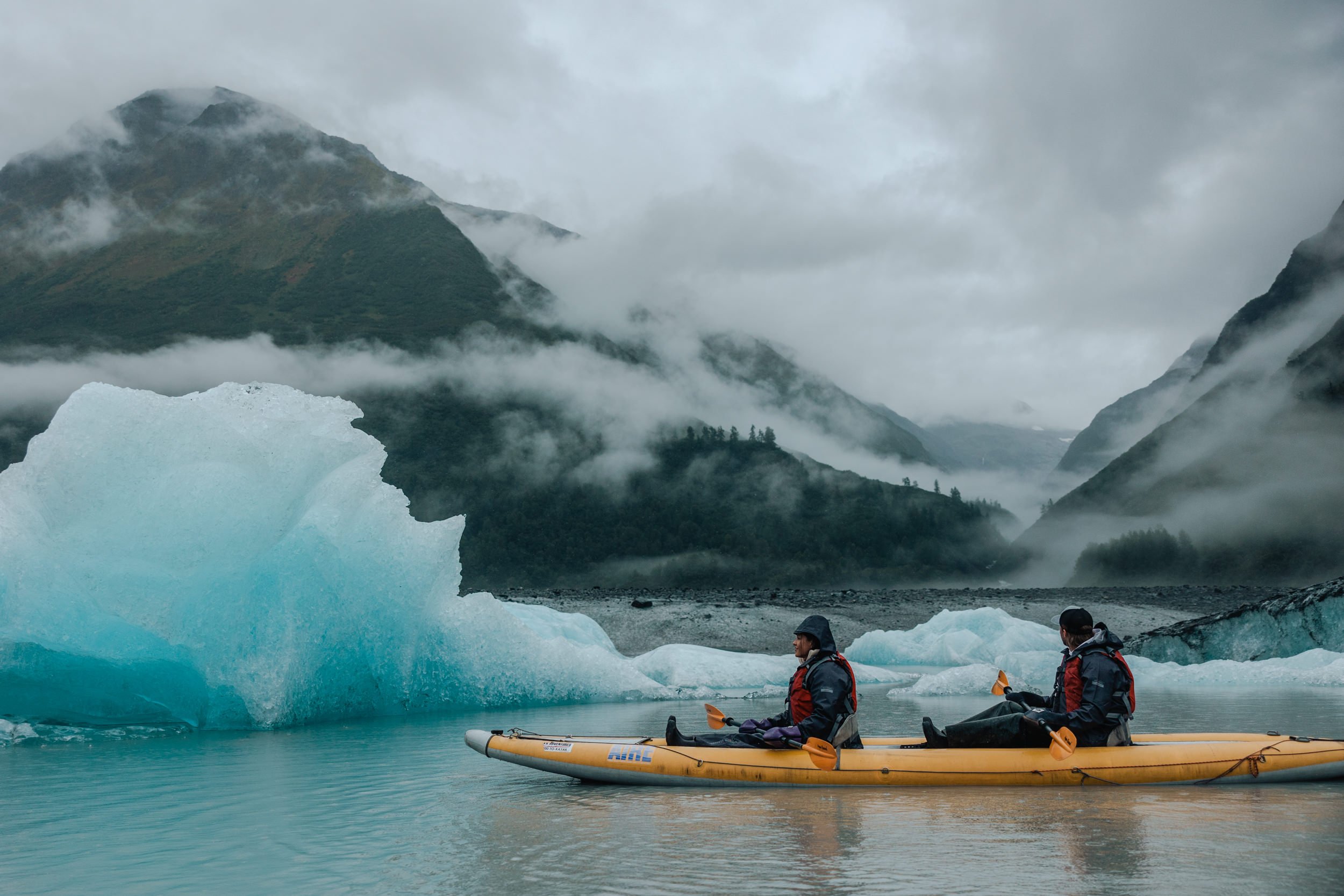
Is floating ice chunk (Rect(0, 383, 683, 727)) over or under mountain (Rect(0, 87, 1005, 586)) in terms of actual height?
under

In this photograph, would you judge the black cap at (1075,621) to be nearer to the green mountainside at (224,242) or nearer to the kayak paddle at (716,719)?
the kayak paddle at (716,719)

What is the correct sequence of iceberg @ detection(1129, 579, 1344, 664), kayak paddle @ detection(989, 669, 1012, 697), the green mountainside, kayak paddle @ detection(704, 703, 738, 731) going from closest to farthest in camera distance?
kayak paddle @ detection(989, 669, 1012, 697)
kayak paddle @ detection(704, 703, 738, 731)
iceberg @ detection(1129, 579, 1344, 664)
the green mountainside

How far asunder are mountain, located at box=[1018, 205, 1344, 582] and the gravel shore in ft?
56.4

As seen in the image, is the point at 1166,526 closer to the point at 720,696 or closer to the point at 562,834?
the point at 720,696

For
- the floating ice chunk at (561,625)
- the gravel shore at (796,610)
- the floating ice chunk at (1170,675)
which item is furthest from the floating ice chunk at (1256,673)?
the gravel shore at (796,610)

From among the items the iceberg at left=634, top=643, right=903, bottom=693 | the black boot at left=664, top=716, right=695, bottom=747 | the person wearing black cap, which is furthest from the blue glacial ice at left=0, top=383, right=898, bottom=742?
the person wearing black cap

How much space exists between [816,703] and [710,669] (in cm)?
1216

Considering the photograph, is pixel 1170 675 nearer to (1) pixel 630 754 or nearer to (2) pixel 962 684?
(2) pixel 962 684

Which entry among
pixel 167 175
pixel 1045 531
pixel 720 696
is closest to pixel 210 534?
pixel 720 696

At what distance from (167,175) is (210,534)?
165160 mm

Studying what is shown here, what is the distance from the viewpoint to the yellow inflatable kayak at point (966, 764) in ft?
25.2

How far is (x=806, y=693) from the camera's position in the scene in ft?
27.5

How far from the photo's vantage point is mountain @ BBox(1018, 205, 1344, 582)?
9444 centimetres

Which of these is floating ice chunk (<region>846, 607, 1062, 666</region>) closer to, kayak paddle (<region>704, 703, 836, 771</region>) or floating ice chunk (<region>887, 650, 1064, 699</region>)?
floating ice chunk (<region>887, 650, 1064, 699</region>)
